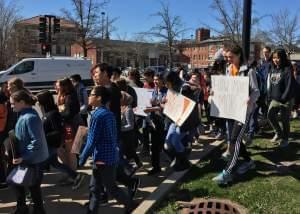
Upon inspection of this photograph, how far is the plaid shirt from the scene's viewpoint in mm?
4785

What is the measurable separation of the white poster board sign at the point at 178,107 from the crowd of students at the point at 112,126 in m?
0.10

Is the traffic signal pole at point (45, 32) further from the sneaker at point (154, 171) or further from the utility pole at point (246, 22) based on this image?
the sneaker at point (154, 171)

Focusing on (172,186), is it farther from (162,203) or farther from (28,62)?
(28,62)

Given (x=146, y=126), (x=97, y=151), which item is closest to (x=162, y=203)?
(x=97, y=151)

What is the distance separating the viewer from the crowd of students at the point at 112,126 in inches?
195

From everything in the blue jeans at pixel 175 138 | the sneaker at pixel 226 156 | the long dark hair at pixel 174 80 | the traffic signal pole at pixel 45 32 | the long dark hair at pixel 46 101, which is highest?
the traffic signal pole at pixel 45 32

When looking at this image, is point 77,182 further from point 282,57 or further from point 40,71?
point 40,71

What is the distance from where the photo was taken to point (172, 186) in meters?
6.11

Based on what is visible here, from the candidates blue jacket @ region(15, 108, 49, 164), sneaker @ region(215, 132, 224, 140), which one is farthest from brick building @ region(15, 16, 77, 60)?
blue jacket @ region(15, 108, 49, 164)

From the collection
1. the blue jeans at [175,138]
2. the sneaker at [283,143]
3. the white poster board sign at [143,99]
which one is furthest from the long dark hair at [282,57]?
the blue jeans at [175,138]

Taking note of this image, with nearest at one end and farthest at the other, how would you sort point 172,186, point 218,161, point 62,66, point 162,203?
point 162,203
point 172,186
point 218,161
point 62,66

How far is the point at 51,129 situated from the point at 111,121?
5.24ft

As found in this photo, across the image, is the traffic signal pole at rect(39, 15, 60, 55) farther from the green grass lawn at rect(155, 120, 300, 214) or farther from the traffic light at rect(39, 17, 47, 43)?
the green grass lawn at rect(155, 120, 300, 214)

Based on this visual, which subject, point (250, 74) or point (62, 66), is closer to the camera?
point (250, 74)
